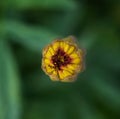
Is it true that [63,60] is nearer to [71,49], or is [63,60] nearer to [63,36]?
[71,49]

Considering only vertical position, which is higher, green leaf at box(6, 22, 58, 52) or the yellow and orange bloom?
green leaf at box(6, 22, 58, 52)

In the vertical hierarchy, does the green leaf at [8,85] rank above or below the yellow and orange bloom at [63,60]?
below

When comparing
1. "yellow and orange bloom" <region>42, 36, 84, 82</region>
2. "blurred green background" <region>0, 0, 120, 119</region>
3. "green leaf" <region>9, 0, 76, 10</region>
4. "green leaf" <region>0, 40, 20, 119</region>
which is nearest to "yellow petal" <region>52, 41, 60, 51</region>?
"yellow and orange bloom" <region>42, 36, 84, 82</region>

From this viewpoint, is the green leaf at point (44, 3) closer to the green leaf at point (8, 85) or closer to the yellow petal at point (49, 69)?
the green leaf at point (8, 85)

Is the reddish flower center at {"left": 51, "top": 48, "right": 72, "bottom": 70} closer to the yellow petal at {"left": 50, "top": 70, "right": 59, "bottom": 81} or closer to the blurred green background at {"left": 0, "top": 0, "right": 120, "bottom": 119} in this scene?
the yellow petal at {"left": 50, "top": 70, "right": 59, "bottom": 81}

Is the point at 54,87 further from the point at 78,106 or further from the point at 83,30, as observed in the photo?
the point at 83,30

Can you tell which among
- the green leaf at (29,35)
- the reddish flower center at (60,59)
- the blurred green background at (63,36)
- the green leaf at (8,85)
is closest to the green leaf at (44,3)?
the blurred green background at (63,36)
